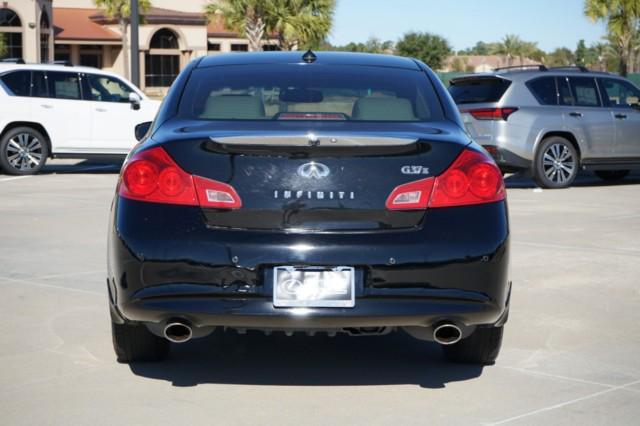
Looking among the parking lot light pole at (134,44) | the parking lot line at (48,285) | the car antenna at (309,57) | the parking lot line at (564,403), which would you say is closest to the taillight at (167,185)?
the car antenna at (309,57)

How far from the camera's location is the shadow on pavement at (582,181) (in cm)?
1711

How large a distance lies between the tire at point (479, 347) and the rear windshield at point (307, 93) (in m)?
1.09

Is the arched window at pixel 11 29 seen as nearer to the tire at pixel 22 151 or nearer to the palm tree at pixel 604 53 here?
the tire at pixel 22 151

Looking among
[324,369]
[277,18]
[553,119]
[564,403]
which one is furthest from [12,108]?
[277,18]

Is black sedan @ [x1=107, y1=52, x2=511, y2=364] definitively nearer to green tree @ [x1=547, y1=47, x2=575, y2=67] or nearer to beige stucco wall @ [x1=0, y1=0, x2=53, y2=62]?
Answer: beige stucco wall @ [x1=0, y1=0, x2=53, y2=62]

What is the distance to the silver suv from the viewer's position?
15781 mm

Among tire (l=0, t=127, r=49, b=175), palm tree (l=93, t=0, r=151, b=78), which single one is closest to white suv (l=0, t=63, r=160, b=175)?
tire (l=0, t=127, r=49, b=175)

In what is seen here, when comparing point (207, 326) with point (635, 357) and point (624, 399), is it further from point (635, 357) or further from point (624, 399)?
point (635, 357)

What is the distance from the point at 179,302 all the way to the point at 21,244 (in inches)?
216

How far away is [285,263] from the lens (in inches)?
189

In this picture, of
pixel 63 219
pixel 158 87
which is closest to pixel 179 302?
pixel 63 219

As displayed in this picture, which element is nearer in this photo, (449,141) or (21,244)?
(449,141)

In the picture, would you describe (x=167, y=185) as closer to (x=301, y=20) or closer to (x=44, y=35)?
(x=301, y=20)

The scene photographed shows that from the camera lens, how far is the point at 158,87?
2586 inches
